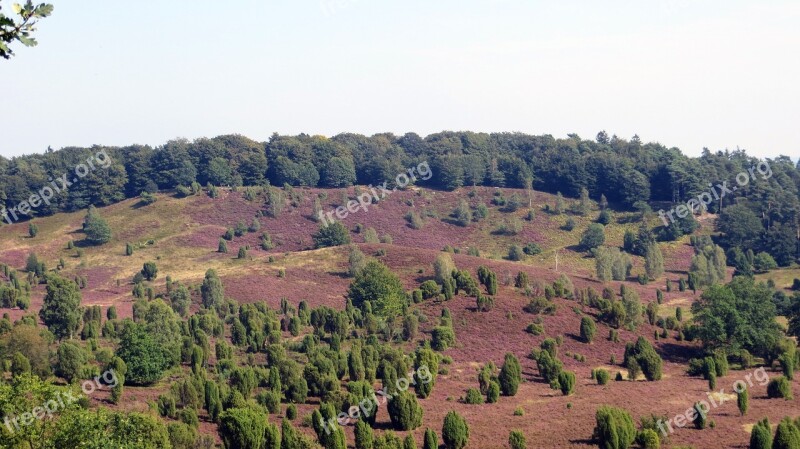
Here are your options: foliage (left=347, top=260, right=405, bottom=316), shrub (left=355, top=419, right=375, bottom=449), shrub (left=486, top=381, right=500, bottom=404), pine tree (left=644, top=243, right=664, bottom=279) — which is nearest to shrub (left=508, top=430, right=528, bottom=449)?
shrub (left=355, top=419, right=375, bottom=449)

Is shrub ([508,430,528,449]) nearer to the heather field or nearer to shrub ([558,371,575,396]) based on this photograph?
the heather field

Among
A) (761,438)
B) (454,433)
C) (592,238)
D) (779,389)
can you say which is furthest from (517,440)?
(592,238)

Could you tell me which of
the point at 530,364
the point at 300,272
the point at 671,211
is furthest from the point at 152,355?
the point at 671,211

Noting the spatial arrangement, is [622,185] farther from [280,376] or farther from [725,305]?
[280,376]

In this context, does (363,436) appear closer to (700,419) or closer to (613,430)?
(613,430)

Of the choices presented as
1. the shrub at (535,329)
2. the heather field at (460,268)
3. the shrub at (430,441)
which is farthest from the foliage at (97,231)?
the shrub at (430,441)

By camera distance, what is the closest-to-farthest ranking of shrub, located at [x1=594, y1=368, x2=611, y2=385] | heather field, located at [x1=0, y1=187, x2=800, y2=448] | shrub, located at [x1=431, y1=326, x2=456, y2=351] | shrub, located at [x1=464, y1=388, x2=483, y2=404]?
heather field, located at [x1=0, y1=187, x2=800, y2=448]
shrub, located at [x1=464, y1=388, x2=483, y2=404]
shrub, located at [x1=594, y1=368, x2=611, y2=385]
shrub, located at [x1=431, y1=326, x2=456, y2=351]
